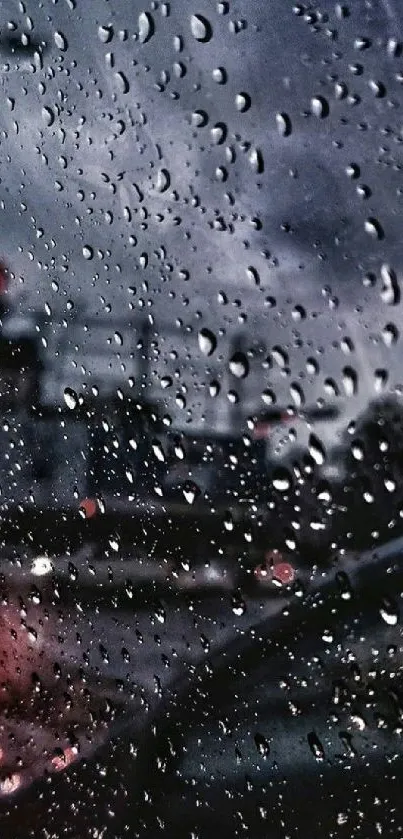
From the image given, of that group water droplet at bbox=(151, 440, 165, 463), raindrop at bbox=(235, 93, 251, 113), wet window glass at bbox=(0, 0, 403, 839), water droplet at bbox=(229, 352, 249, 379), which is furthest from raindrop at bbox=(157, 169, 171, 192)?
water droplet at bbox=(151, 440, 165, 463)

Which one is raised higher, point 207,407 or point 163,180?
point 163,180

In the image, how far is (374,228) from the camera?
2.44 feet

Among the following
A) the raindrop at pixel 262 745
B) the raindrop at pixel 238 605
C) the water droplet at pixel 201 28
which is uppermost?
the water droplet at pixel 201 28

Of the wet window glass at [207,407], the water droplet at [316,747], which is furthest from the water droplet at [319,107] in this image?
the water droplet at [316,747]

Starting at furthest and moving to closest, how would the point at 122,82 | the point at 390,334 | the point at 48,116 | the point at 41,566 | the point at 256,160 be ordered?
1. the point at 41,566
2. the point at 48,116
3. the point at 122,82
4. the point at 256,160
5. the point at 390,334

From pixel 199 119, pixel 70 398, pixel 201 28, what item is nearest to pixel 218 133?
pixel 199 119

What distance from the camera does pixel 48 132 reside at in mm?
1104

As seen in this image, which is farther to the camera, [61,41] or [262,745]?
[61,41]

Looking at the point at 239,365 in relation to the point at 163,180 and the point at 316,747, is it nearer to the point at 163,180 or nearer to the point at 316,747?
the point at 163,180

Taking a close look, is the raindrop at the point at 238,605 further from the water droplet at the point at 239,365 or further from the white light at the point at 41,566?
the white light at the point at 41,566

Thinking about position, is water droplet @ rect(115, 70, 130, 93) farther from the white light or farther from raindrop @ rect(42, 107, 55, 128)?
the white light

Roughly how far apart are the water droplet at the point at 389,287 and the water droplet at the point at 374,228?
1.3 inches

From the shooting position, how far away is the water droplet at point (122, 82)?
0.97 meters

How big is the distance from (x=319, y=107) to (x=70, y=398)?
59 centimetres
